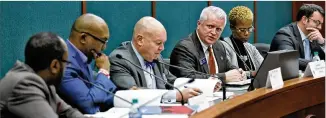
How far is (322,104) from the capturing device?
3662 millimetres

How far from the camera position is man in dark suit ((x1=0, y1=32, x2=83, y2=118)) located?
1791 mm

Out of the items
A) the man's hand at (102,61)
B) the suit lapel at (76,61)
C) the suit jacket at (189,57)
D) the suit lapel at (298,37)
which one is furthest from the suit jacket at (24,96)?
the suit lapel at (298,37)

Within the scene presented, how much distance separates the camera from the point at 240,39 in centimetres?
409

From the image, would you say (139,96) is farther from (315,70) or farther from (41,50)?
(315,70)

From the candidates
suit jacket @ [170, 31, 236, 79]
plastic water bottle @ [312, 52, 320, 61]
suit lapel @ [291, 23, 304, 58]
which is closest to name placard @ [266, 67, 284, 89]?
suit jacket @ [170, 31, 236, 79]

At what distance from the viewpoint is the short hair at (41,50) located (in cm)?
188

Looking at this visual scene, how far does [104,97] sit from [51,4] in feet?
3.20

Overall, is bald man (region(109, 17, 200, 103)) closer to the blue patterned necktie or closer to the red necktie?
the red necktie

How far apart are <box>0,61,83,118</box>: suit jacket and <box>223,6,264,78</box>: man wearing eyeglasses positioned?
2347 mm

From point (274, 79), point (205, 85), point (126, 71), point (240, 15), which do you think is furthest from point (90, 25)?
point (240, 15)

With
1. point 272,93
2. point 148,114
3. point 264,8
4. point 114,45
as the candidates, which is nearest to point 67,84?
point 148,114

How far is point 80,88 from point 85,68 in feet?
0.47

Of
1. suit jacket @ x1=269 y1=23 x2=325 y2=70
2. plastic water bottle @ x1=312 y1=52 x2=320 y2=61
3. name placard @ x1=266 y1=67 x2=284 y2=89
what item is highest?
name placard @ x1=266 y1=67 x2=284 y2=89

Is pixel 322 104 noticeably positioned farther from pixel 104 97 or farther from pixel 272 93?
pixel 104 97
